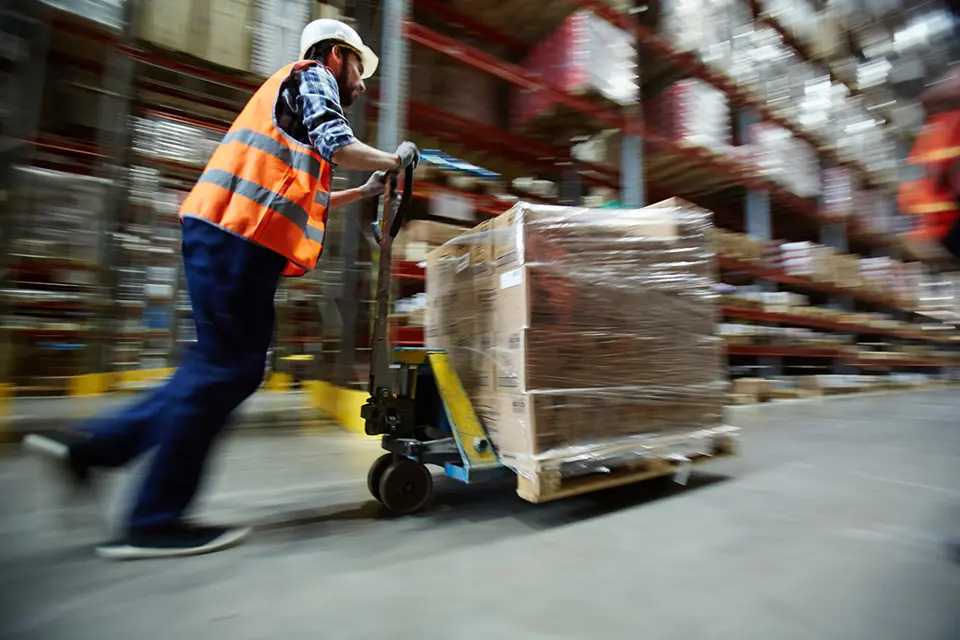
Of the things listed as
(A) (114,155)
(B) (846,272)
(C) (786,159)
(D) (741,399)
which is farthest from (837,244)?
(A) (114,155)

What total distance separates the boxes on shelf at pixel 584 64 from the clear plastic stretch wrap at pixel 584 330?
2684mm

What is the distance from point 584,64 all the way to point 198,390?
418cm

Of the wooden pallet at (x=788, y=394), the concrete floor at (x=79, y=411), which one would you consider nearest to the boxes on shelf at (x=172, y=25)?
the concrete floor at (x=79, y=411)

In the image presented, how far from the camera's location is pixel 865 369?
9.60 metres

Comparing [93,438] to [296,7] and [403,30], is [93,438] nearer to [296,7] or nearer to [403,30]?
[403,30]

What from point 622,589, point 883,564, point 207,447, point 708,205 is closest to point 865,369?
point 708,205

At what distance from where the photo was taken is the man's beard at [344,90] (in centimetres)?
164

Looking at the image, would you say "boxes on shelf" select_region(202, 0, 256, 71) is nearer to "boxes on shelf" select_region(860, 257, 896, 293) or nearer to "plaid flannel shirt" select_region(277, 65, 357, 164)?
"plaid flannel shirt" select_region(277, 65, 357, 164)

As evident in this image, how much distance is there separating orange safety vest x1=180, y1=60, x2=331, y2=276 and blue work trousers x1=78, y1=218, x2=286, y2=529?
0.04 metres

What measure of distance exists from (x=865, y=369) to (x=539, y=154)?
870 cm

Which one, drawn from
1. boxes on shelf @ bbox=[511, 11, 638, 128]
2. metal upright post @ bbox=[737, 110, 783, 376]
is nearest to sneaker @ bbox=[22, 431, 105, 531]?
boxes on shelf @ bbox=[511, 11, 638, 128]

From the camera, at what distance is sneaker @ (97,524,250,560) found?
50.6 inches

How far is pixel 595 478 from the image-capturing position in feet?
5.95

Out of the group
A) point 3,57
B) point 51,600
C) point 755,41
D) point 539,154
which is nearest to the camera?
point 51,600
